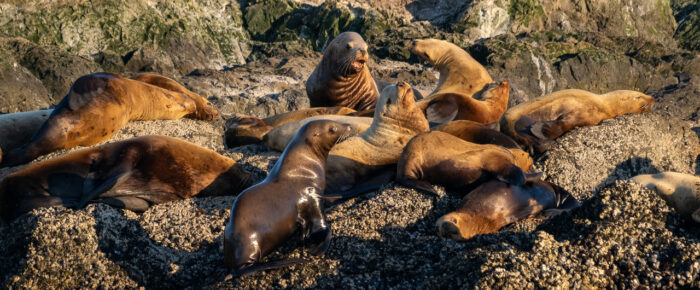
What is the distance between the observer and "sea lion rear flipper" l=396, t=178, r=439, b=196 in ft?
14.2

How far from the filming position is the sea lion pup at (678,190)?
13.1ft

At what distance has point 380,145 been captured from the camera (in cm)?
522

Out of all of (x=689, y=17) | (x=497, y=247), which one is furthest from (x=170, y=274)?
(x=689, y=17)

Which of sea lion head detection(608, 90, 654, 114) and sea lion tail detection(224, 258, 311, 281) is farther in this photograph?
sea lion head detection(608, 90, 654, 114)

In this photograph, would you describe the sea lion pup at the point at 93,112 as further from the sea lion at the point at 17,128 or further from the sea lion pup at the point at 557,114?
the sea lion pup at the point at 557,114

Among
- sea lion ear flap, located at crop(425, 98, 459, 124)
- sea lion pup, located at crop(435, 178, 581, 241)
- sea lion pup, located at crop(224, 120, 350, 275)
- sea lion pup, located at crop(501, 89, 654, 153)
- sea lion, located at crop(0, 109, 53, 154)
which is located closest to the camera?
sea lion pup, located at crop(224, 120, 350, 275)

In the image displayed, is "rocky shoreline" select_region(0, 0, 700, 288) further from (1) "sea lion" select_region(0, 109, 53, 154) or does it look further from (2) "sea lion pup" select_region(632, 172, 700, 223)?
(1) "sea lion" select_region(0, 109, 53, 154)

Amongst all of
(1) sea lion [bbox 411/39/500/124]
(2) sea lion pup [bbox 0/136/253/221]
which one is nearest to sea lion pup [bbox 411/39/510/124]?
(1) sea lion [bbox 411/39/500/124]

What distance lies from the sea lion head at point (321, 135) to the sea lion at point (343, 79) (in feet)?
11.9

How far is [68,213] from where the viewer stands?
380cm

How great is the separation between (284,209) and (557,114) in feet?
11.0

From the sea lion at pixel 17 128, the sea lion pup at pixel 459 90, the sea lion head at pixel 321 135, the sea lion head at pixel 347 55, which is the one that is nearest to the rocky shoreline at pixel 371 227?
the sea lion head at pixel 321 135

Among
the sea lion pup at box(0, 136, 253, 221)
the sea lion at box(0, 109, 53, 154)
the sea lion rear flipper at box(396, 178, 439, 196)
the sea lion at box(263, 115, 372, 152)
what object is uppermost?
the sea lion rear flipper at box(396, 178, 439, 196)

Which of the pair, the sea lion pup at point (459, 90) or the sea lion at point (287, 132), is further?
the sea lion pup at point (459, 90)
